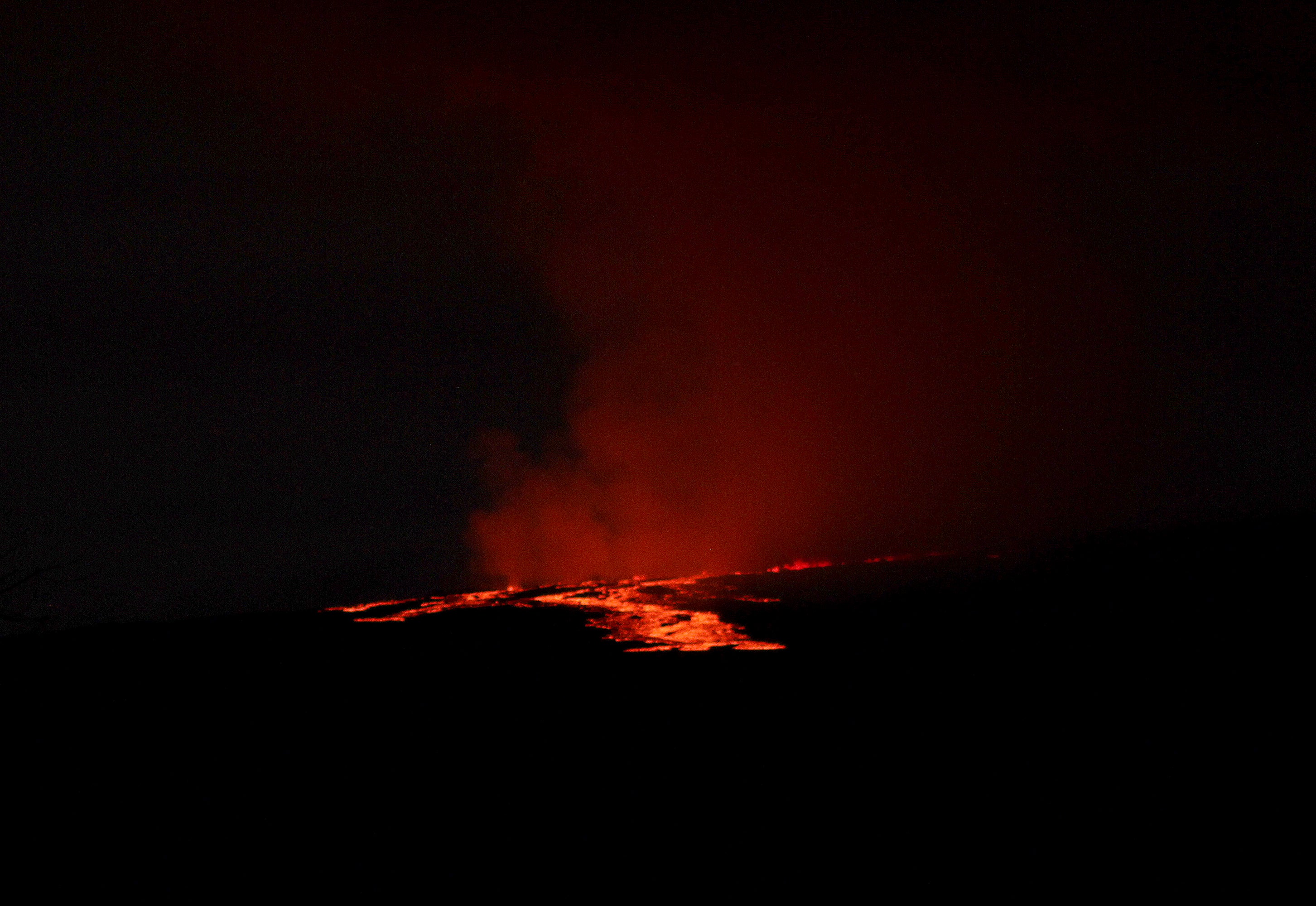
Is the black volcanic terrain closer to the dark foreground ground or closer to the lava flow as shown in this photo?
the dark foreground ground

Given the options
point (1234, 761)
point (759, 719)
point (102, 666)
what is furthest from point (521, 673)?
point (1234, 761)

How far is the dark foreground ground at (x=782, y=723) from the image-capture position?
340 cm

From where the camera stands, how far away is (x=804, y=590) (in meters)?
8.89

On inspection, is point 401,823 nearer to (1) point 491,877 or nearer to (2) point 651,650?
(1) point 491,877

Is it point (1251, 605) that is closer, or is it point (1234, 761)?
point (1234, 761)

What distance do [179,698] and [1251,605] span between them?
7.98 m

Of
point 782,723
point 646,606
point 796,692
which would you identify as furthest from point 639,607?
point 782,723

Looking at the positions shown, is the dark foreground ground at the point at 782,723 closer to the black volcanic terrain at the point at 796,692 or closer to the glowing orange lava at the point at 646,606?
the black volcanic terrain at the point at 796,692

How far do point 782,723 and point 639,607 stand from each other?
4197mm

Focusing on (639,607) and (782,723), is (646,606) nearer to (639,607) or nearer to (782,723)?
(639,607)

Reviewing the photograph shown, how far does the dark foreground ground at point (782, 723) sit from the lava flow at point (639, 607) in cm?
32

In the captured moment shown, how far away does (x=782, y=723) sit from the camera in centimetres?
446

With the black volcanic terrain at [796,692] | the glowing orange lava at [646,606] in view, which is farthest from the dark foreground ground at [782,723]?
the glowing orange lava at [646,606]

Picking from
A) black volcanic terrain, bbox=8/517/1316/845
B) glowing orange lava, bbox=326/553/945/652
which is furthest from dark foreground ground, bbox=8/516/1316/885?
glowing orange lava, bbox=326/553/945/652
